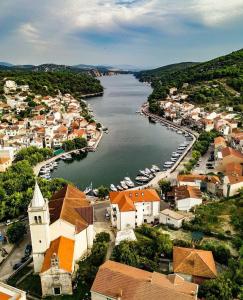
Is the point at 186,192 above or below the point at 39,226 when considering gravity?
below

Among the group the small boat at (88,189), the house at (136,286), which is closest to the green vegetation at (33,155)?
the small boat at (88,189)

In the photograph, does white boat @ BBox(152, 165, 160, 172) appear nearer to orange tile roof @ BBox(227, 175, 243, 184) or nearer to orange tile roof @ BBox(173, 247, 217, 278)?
orange tile roof @ BBox(227, 175, 243, 184)

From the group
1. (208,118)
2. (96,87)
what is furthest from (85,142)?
(96,87)

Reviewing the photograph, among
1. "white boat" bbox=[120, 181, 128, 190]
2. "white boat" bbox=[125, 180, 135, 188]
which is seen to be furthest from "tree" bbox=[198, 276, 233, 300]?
"white boat" bbox=[125, 180, 135, 188]

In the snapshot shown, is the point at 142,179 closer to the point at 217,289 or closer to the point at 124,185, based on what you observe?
the point at 124,185

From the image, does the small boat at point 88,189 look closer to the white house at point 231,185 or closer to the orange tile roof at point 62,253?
the white house at point 231,185

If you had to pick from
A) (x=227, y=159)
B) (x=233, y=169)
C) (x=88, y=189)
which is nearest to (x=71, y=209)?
(x=88, y=189)

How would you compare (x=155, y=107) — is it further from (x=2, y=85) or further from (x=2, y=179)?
(x=2, y=179)

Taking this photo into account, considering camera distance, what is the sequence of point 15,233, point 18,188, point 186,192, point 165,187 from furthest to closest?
point 165,187
point 18,188
point 186,192
point 15,233
